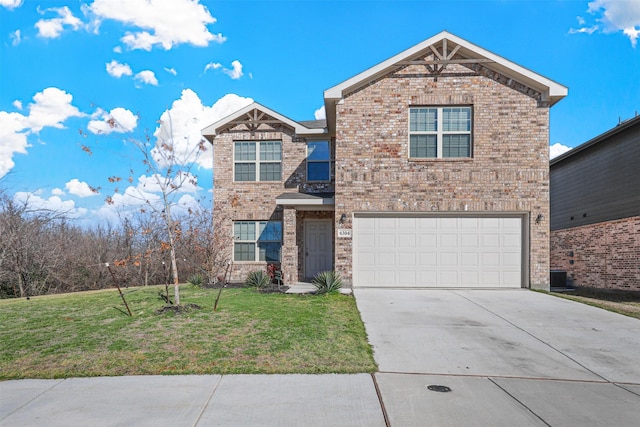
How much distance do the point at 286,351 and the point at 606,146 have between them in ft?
54.6

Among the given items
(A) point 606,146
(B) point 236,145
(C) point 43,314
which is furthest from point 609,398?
(A) point 606,146

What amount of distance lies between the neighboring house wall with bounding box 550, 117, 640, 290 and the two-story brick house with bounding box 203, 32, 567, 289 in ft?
12.7

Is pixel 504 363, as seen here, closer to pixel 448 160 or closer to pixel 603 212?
pixel 448 160

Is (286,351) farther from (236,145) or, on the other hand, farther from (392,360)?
(236,145)

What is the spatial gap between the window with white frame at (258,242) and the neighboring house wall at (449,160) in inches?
145

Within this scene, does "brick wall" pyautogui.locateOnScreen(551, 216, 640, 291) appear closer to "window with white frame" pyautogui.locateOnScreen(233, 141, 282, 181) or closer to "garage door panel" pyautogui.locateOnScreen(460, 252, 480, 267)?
"garage door panel" pyautogui.locateOnScreen(460, 252, 480, 267)

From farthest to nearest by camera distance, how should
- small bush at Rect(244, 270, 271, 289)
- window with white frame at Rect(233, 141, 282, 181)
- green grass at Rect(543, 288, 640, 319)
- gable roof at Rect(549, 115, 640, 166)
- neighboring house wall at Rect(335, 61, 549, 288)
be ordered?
window with white frame at Rect(233, 141, 282, 181)
gable roof at Rect(549, 115, 640, 166)
small bush at Rect(244, 270, 271, 289)
neighboring house wall at Rect(335, 61, 549, 288)
green grass at Rect(543, 288, 640, 319)

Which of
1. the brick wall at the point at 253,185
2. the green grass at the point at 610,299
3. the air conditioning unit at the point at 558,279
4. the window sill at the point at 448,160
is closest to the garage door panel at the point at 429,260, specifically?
the window sill at the point at 448,160

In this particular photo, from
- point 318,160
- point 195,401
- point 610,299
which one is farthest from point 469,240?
point 195,401

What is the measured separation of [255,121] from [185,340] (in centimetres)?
1011

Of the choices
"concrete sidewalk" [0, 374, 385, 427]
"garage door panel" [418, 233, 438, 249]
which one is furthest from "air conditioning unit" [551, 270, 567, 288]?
"concrete sidewalk" [0, 374, 385, 427]

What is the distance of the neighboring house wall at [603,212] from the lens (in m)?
13.3

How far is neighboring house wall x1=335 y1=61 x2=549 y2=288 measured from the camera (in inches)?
460

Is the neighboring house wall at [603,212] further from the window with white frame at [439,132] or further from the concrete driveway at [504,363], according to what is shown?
the window with white frame at [439,132]
